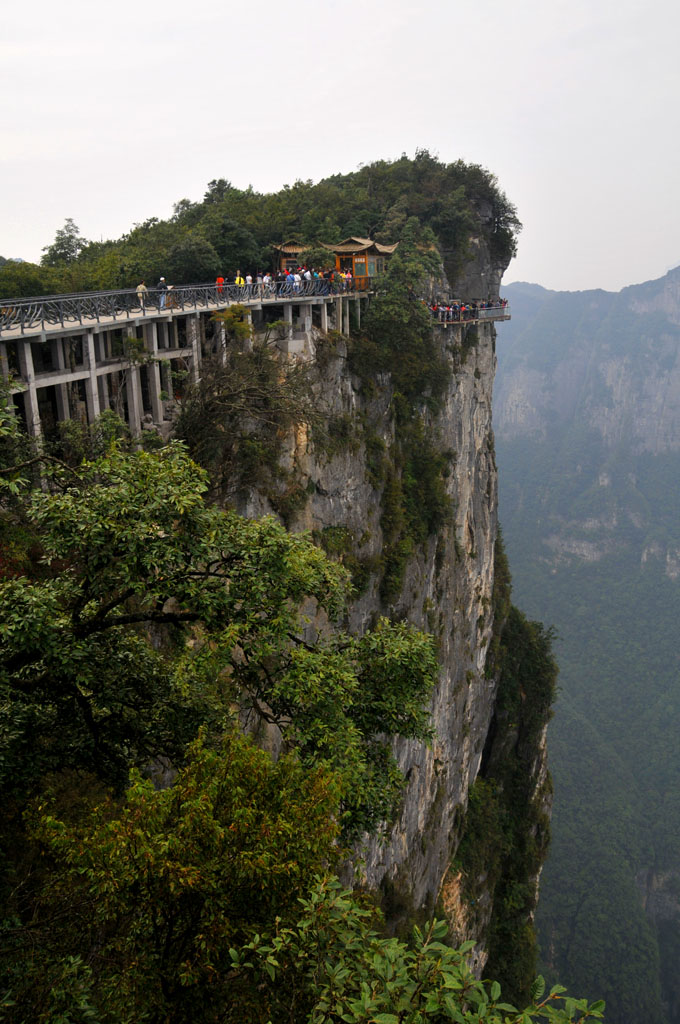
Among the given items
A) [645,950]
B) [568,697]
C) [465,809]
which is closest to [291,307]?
[465,809]

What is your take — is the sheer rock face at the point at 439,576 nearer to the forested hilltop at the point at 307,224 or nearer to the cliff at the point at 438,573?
the cliff at the point at 438,573

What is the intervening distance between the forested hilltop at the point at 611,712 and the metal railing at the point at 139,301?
57028 millimetres

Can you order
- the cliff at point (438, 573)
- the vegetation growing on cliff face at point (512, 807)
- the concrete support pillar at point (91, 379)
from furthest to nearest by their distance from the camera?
the vegetation growing on cliff face at point (512, 807)
the cliff at point (438, 573)
the concrete support pillar at point (91, 379)

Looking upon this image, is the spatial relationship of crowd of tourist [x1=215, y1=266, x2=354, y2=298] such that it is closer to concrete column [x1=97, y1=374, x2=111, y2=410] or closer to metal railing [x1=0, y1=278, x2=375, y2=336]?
metal railing [x1=0, y1=278, x2=375, y2=336]

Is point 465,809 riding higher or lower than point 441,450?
lower

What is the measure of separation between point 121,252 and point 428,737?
30.5m

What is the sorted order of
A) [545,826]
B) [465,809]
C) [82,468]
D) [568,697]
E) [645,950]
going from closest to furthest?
[82,468], [465,809], [545,826], [645,950], [568,697]

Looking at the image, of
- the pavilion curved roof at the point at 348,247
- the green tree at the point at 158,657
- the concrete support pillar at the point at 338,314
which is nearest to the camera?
the green tree at the point at 158,657

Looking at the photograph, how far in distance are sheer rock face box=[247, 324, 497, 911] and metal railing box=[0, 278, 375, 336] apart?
3.12 metres

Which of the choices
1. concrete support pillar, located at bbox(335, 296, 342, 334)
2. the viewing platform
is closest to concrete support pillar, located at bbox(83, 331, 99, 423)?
the viewing platform

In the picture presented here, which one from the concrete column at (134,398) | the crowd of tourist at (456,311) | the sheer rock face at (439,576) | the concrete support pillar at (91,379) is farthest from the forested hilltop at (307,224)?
the concrete support pillar at (91,379)

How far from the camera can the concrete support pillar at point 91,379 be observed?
1761 centimetres

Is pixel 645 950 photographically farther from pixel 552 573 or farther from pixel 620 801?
pixel 552 573

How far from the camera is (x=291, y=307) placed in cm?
2739
